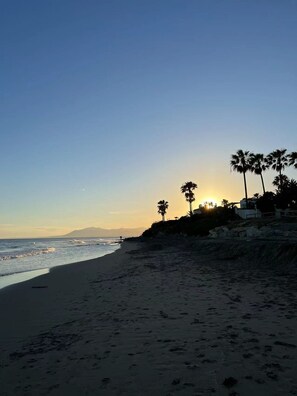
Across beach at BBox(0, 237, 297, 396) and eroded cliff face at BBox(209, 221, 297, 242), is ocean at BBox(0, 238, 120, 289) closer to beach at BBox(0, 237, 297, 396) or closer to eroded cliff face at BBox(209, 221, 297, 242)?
beach at BBox(0, 237, 297, 396)

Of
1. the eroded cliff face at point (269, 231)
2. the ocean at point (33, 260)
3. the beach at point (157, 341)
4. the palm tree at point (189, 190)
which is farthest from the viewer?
the palm tree at point (189, 190)

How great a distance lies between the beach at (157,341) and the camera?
17.7 ft

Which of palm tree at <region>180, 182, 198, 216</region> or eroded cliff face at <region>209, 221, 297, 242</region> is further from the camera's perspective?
palm tree at <region>180, 182, 198, 216</region>

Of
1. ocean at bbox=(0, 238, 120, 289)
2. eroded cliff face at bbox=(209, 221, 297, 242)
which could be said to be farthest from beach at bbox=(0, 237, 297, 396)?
eroded cliff face at bbox=(209, 221, 297, 242)

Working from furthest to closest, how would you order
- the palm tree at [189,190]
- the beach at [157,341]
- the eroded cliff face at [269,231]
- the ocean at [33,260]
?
the palm tree at [189,190], the eroded cliff face at [269,231], the ocean at [33,260], the beach at [157,341]

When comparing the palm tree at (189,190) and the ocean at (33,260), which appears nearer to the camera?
the ocean at (33,260)

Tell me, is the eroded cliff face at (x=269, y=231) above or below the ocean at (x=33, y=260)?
above

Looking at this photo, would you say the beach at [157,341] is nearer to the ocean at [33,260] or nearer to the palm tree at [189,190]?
the ocean at [33,260]

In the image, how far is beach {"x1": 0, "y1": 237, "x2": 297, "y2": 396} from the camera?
17.7 ft

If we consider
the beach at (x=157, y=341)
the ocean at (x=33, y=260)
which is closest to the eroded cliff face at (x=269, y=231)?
the beach at (x=157, y=341)

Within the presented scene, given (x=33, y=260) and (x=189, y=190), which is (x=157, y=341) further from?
(x=189, y=190)

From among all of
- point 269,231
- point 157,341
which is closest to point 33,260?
point 269,231

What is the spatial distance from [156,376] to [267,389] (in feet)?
5.73

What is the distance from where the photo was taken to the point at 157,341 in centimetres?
729
